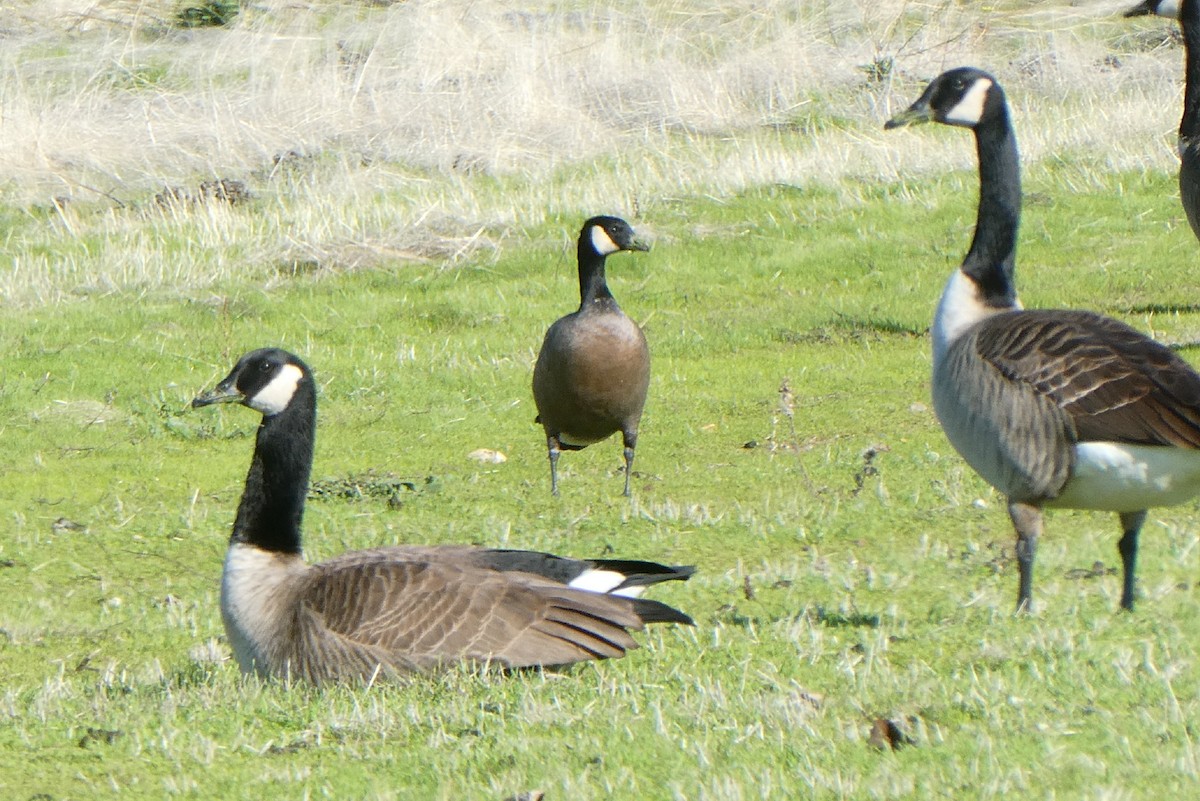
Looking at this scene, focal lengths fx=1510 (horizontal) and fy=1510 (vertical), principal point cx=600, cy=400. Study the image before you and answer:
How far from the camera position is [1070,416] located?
5559 mm

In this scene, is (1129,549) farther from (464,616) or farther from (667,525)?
(667,525)

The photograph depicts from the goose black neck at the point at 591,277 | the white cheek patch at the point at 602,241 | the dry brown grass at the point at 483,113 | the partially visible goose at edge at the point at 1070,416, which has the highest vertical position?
the partially visible goose at edge at the point at 1070,416

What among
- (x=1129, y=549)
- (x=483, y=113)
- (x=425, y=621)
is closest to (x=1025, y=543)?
(x=1129, y=549)

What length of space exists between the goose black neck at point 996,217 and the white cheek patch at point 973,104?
7 cm

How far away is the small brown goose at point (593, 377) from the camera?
9.36 metres

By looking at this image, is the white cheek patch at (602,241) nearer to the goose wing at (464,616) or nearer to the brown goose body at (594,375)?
the brown goose body at (594,375)

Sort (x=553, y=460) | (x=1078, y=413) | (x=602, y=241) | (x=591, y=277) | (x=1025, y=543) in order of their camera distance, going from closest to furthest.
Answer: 1. (x=1078, y=413)
2. (x=1025, y=543)
3. (x=553, y=460)
4. (x=591, y=277)
5. (x=602, y=241)

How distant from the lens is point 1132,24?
90.8ft

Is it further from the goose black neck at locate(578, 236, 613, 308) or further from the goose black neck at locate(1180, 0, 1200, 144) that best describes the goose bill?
the goose black neck at locate(1180, 0, 1200, 144)

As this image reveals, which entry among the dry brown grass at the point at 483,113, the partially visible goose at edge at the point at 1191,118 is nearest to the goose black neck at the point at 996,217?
the partially visible goose at edge at the point at 1191,118

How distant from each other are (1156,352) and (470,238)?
10.8 m

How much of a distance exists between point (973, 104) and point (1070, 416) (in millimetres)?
2018

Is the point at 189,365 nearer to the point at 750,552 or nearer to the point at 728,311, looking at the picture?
the point at 728,311

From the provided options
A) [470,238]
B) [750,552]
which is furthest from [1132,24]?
[750,552]
